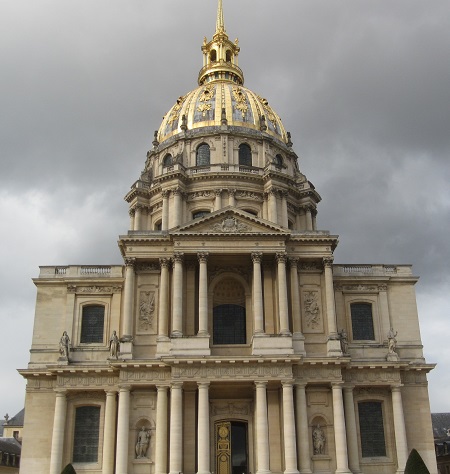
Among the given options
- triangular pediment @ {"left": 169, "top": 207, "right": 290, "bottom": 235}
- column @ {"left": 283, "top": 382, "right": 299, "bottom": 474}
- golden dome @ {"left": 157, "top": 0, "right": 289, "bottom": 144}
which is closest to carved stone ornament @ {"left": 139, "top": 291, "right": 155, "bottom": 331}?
triangular pediment @ {"left": 169, "top": 207, "right": 290, "bottom": 235}

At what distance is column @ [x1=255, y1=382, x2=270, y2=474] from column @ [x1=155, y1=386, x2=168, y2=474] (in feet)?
17.2

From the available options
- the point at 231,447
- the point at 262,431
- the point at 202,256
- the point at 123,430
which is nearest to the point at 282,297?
the point at 202,256

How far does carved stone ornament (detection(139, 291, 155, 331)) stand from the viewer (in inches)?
1570

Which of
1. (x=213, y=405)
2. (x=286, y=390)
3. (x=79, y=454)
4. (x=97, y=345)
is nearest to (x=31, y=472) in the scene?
(x=79, y=454)

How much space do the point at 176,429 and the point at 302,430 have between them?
7.17 metres

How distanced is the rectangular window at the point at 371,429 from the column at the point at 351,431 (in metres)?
1.17

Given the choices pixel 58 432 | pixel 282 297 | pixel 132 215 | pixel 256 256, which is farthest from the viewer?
pixel 132 215

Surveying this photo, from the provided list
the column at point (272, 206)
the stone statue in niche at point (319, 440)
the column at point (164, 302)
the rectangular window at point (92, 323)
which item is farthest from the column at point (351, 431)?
the column at point (272, 206)

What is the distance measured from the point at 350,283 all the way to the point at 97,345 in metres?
17.0

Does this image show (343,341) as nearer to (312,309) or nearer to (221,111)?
(312,309)

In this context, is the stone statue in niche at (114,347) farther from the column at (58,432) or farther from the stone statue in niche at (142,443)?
the stone statue in niche at (142,443)

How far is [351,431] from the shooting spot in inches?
1485

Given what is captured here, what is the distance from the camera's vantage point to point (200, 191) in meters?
51.6

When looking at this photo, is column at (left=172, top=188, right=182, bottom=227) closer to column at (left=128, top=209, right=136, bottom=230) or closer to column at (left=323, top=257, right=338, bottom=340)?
column at (left=128, top=209, right=136, bottom=230)
